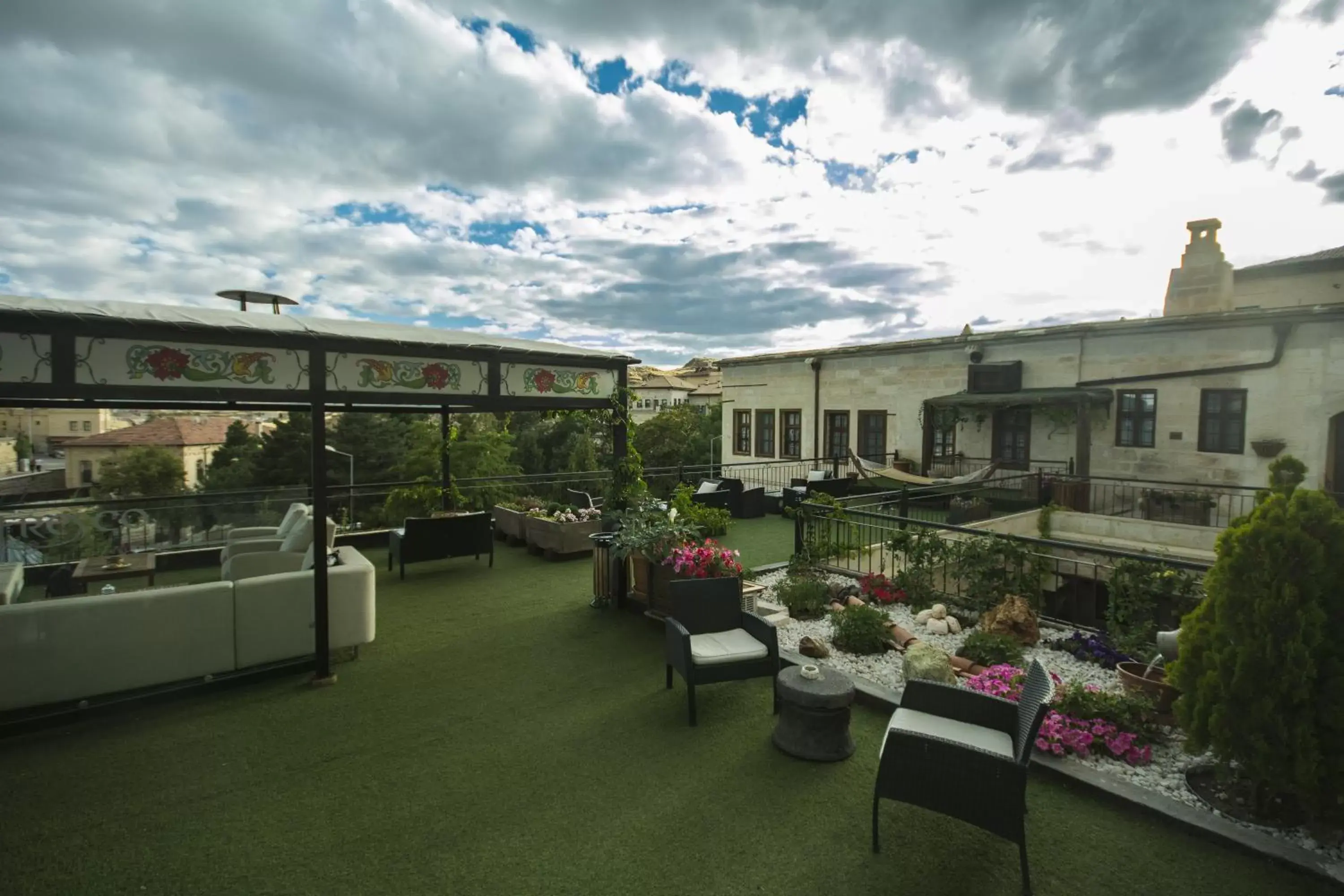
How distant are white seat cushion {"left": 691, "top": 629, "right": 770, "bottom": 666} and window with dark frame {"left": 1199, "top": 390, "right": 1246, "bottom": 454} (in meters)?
11.5

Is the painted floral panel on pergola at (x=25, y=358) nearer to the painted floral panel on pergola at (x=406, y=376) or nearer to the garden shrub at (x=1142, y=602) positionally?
the painted floral panel on pergola at (x=406, y=376)

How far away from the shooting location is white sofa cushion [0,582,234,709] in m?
3.78

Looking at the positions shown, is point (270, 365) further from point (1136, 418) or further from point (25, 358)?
point (1136, 418)

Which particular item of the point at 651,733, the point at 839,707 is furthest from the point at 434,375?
the point at 839,707

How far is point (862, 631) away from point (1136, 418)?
1048 centimetres

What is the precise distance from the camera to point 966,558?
5.77 metres

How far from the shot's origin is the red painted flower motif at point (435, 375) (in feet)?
16.1

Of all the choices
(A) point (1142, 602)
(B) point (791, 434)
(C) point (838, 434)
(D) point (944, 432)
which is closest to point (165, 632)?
(A) point (1142, 602)

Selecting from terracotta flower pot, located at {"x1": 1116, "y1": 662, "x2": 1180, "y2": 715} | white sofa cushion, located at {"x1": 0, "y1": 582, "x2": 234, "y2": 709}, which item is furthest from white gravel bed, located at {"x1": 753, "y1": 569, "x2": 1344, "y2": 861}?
white sofa cushion, located at {"x1": 0, "y1": 582, "x2": 234, "y2": 709}

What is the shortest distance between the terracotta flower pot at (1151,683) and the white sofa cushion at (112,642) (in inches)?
241

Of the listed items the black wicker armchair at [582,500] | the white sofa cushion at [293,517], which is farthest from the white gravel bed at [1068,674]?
the white sofa cushion at [293,517]

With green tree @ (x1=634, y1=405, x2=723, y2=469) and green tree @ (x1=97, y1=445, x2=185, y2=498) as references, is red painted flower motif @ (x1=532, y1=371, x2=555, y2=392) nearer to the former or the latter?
green tree @ (x1=634, y1=405, x2=723, y2=469)

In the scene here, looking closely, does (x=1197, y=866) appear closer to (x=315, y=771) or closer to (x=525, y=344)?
(x=315, y=771)

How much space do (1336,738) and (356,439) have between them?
4071cm
